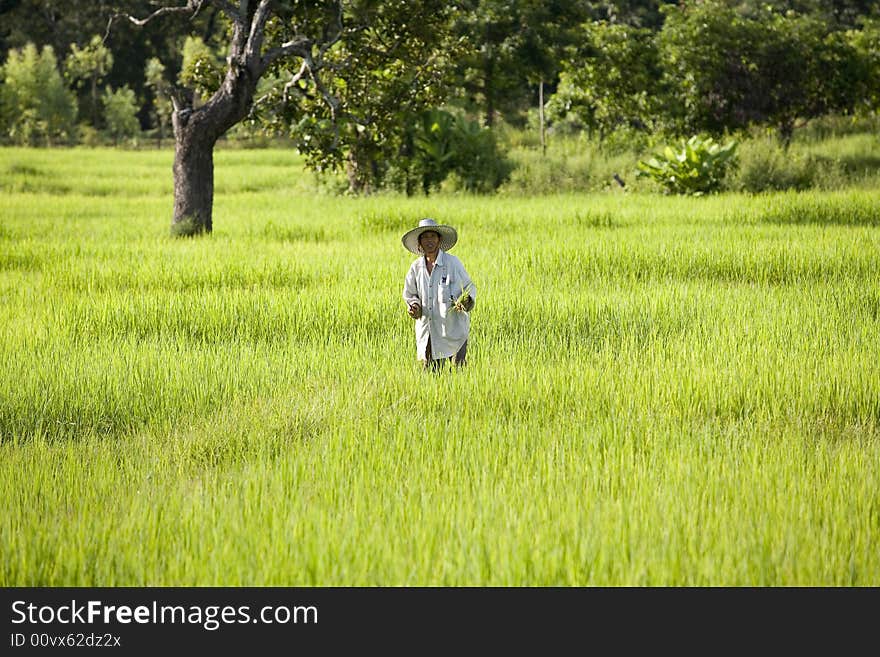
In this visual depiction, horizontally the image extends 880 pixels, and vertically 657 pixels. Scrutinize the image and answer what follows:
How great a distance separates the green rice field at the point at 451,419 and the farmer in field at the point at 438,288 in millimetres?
264

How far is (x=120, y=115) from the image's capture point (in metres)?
49.9

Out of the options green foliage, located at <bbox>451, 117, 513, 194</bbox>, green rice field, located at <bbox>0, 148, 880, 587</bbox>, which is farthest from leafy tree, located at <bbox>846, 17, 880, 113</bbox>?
green rice field, located at <bbox>0, 148, 880, 587</bbox>

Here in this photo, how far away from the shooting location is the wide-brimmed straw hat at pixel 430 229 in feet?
19.7

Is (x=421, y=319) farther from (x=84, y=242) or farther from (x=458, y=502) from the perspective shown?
(x=84, y=242)

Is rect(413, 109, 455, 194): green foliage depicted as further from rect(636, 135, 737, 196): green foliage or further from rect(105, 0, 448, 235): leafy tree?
rect(636, 135, 737, 196): green foliage

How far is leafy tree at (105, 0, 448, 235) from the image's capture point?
1420 centimetres

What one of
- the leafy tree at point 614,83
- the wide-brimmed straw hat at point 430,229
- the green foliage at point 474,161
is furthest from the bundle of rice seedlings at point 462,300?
the leafy tree at point 614,83

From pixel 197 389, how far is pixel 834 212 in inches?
408

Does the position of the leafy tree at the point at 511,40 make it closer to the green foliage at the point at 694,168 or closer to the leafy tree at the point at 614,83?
the leafy tree at the point at 614,83

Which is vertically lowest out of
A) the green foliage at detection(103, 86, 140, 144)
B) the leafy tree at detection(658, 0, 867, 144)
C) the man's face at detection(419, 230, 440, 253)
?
the green foliage at detection(103, 86, 140, 144)

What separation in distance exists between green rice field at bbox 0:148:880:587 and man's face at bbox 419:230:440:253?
704mm

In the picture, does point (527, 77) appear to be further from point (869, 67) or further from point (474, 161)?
point (474, 161)

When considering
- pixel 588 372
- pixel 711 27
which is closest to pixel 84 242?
pixel 588 372

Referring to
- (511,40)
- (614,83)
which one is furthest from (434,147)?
(511,40)
